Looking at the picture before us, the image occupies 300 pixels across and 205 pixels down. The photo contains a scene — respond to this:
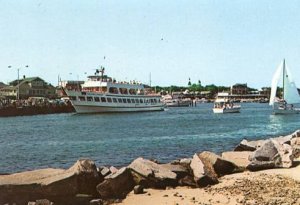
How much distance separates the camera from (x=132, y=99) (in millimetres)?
107688

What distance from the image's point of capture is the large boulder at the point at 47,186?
13.3 meters

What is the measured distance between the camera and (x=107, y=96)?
325 feet

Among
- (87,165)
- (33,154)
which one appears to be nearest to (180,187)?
(87,165)

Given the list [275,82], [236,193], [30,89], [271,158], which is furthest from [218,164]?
[30,89]

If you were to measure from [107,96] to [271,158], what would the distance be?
83.1 meters

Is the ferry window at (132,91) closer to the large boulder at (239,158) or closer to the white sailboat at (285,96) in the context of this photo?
the white sailboat at (285,96)

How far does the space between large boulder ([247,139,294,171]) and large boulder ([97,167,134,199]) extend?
489 cm

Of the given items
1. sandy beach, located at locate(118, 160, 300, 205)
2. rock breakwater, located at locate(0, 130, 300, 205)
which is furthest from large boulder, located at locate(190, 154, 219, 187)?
sandy beach, located at locate(118, 160, 300, 205)

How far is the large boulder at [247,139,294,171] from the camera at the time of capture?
17000 mm

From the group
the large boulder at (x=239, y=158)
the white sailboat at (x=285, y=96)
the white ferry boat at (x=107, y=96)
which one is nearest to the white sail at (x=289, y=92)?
the white sailboat at (x=285, y=96)

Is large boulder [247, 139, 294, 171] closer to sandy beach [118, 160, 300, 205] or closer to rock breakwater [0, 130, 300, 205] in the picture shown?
rock breakwater [0, 130, 300, 205]

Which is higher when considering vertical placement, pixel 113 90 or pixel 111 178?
pixel 113 90

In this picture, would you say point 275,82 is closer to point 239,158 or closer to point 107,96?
point 107,96

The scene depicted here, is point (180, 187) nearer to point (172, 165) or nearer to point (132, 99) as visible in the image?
point (172, 165)
